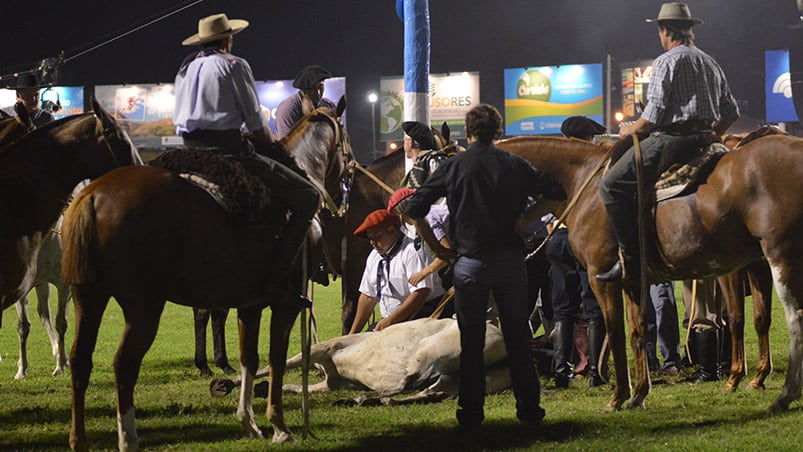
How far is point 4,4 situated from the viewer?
55062 millimetres

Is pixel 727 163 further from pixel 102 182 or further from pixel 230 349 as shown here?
pixel 230 349

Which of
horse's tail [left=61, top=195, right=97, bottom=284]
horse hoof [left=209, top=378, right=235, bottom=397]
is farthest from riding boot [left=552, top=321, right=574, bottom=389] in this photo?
horse's tail [left=61, top=195, right=97, bottom=284]

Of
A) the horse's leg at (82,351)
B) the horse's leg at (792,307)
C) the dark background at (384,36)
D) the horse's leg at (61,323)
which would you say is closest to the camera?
the horse's leg at (82,351)

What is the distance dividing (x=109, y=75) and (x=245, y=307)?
207 ft

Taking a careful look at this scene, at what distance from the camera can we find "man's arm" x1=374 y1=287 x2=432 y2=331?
10.1 meters

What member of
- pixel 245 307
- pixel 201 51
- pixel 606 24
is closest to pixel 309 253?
pixel 245 307

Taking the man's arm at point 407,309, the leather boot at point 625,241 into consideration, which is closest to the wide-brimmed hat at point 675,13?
the leather boot at point 625,241

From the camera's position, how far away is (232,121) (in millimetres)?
7219

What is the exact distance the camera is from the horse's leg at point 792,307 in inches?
311

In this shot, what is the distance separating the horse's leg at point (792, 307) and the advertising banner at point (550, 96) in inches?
1731

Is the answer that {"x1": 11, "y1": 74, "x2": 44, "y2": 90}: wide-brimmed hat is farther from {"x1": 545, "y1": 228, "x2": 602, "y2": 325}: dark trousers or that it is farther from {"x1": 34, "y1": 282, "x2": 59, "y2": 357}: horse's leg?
{"x1": 545, "y1": 228, "x2": 602, "y2": 325}: dark trousers

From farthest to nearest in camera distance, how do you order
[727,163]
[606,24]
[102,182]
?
[606,24] < [727,163] < [102,182]

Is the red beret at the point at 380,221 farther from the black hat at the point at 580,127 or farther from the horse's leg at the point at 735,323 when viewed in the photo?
the horse's leg at the point at 735,323

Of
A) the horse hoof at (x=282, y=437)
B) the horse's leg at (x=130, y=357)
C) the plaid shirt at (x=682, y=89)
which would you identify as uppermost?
the plaid shirt at (x=682, y=89)
